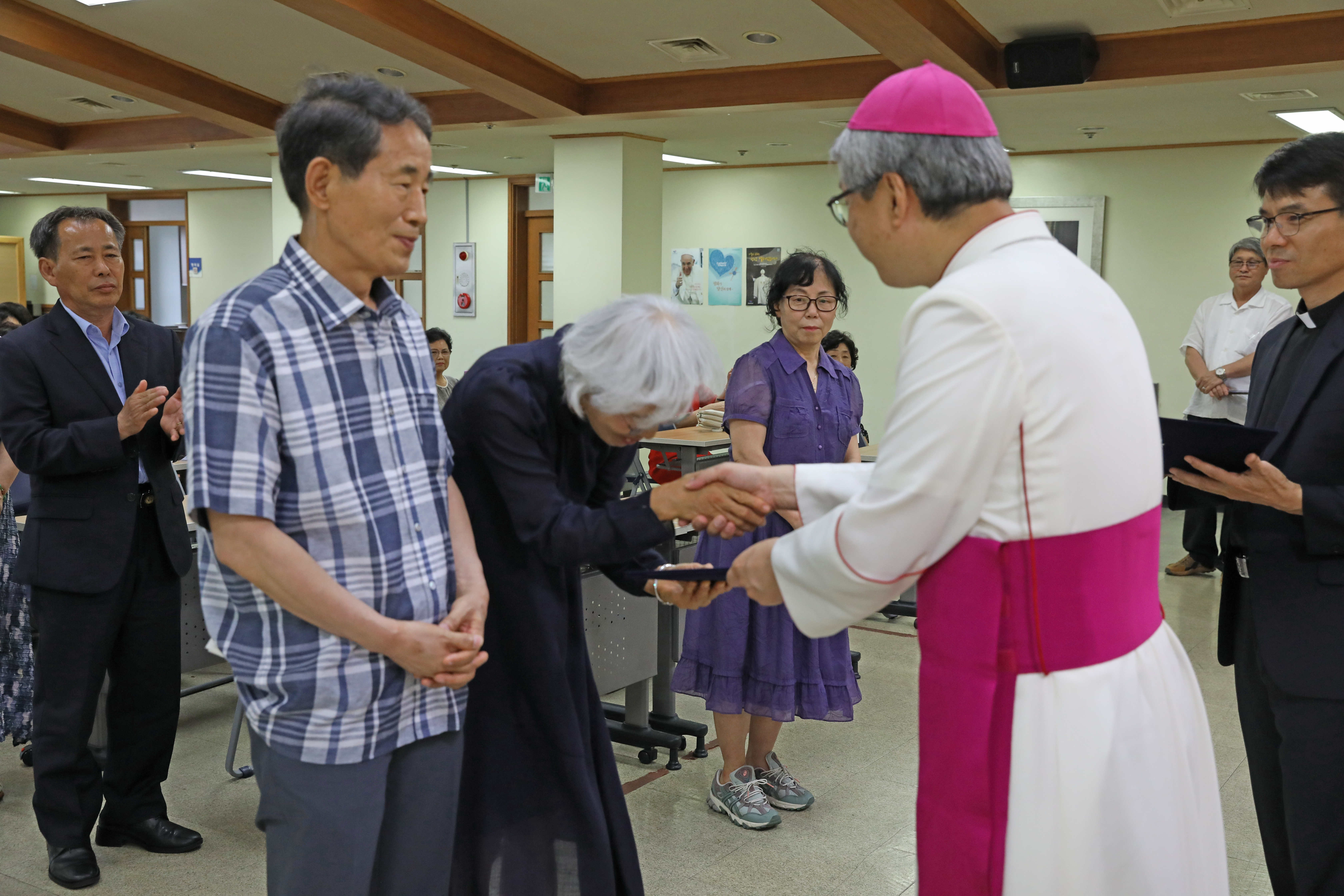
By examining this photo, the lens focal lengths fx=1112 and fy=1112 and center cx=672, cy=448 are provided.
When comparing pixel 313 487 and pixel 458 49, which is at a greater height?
pixel 458 49

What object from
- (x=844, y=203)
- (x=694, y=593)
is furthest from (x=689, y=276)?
(x=844, y=203)

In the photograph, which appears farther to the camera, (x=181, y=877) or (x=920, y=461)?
(x=181, y=877)

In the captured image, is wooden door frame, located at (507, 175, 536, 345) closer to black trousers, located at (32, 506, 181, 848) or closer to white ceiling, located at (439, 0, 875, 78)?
white ceiling, located at (439, 0, 875, 78)

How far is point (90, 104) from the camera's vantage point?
9.80 metres

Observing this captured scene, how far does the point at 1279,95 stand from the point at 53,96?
9581 millimetres

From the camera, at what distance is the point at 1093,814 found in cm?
138

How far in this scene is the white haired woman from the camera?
179 centimetres

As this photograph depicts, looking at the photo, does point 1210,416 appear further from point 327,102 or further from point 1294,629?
point 327,102

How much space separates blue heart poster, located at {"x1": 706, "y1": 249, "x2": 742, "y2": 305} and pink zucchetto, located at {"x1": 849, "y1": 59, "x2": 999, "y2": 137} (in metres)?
10.4

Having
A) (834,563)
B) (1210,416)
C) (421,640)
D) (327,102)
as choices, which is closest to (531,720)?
(421,640)

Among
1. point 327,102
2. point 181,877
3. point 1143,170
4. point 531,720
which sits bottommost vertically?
point 181,877

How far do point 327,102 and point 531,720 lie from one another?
1.03 metres

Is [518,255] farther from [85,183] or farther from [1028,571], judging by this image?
[1028,571]

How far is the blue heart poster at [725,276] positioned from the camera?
11797 millimetres
